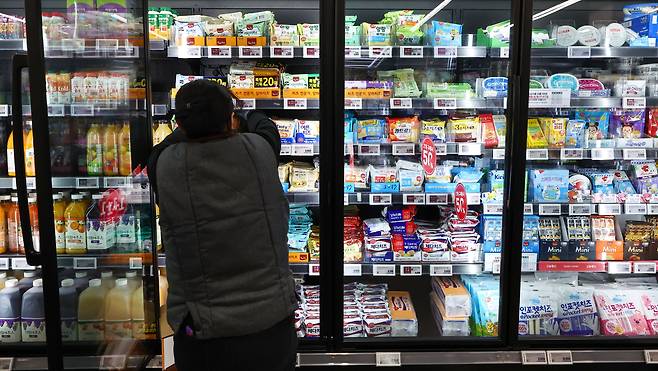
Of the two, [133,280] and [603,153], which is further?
[603,153]

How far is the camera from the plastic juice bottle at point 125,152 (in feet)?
7.22

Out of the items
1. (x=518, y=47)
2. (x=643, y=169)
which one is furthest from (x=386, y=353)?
(x=643, y=169)

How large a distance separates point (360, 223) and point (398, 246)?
0.26 meters

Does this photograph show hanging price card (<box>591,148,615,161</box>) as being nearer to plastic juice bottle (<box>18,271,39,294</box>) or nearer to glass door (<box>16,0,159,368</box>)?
glass door (<box>16,0,159,368</box>)

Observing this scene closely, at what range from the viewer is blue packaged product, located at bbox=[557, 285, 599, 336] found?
9.46 feet

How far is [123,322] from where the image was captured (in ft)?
7.40

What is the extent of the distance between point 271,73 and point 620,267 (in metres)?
2.02

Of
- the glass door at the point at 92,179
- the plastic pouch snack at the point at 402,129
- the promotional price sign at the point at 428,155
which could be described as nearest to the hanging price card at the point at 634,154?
the promotional price sign at the point at 428,155

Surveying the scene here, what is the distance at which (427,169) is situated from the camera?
9.30 ft

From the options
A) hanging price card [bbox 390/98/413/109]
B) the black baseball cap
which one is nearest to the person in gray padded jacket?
the black baseball cap

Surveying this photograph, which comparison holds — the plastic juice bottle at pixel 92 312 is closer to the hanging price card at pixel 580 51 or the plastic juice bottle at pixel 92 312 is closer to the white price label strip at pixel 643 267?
the hanging price card at pixel 580 51

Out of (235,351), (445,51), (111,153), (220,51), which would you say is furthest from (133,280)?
(445,51)

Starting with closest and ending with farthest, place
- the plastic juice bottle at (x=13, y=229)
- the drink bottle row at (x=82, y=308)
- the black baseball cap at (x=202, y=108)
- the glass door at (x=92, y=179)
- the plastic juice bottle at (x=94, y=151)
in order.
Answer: the glass door at (x=92, y=179), the black baseball cap at (x=202, y=108), the drink bottle row at (x=82, y=308), the plastic juice bottle at (x=94, y=151), the plastic juice bottle at (x=13, y=229)

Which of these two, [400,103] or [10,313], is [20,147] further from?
[400,103]
